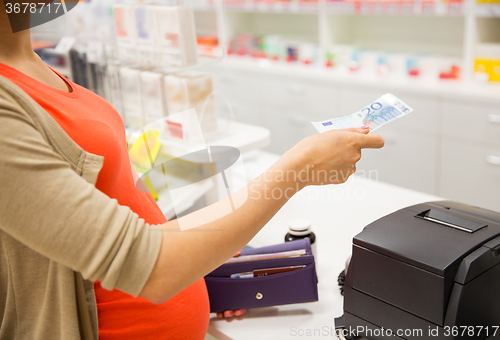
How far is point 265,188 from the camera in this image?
791 millimetres

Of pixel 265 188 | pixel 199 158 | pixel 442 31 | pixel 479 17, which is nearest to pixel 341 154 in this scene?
pixel 265 188

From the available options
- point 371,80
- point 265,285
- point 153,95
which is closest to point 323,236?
point 265,285

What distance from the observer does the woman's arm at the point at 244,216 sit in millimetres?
697

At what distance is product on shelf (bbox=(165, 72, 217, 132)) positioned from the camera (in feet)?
5.70

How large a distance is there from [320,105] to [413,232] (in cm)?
257

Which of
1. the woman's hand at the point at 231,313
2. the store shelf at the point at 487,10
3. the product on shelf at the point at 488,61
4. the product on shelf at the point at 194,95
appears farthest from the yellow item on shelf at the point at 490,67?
the woman's hand at the point at 231,313

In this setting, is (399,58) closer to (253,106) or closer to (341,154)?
(253,106)

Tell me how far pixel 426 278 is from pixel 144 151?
639 mm

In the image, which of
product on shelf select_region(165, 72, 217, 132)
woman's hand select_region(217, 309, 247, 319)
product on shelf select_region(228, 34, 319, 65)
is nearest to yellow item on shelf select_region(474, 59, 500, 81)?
product on shelf select_region(228, 34, 319, 65)

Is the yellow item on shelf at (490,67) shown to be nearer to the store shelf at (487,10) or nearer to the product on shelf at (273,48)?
the store shelf at (487,10)

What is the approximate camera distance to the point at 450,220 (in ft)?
3.27

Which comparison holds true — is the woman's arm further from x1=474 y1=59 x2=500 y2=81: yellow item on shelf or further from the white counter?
x1=474 y1=59 x2=500 y2=81: yellow item on shelf

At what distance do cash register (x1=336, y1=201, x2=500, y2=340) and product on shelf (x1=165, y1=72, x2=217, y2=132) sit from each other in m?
0.94

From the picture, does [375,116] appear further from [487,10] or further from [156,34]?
[487,10]
